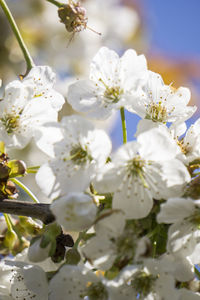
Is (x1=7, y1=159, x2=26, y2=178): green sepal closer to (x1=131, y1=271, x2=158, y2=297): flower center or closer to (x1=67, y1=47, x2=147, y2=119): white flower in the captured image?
(x1=67, y1=47, x2=147, y2=119): white flower

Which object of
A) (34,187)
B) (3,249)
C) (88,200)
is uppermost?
(88,200)

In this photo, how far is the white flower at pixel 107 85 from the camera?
918 millimetres

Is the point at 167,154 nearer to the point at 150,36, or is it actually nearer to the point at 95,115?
the point at 95,115

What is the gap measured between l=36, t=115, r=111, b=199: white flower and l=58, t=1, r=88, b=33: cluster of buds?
0.46m

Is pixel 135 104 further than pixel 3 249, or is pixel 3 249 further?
pixel 3 249

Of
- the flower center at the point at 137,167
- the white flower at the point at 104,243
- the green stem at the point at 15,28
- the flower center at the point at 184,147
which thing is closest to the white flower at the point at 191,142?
the flower center at the point at 184,147

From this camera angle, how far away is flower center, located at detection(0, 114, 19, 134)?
3.14 feet

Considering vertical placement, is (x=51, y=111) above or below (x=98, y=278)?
above

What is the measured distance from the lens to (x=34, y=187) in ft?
7.42

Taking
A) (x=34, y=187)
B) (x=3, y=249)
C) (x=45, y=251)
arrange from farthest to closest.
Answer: (x=34, y=187) → (x=3, y=249) → (x=45, y=251)

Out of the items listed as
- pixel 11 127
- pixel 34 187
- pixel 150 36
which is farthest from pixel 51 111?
pixel 150 36

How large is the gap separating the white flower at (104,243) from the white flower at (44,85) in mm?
335

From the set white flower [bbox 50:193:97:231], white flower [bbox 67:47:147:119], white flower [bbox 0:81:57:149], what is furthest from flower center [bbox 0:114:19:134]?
white flower [bbox 50:193:97:231]

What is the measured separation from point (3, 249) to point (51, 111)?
0.44 m
